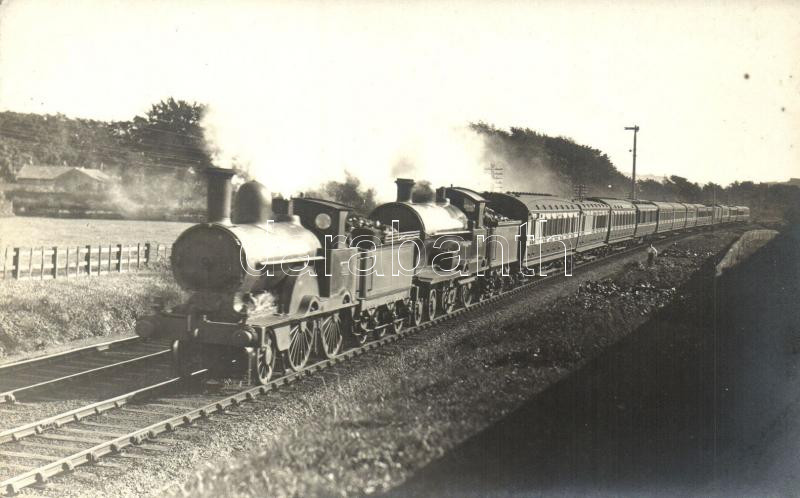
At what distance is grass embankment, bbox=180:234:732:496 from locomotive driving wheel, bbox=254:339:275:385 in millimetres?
685

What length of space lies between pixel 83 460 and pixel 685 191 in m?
74.9

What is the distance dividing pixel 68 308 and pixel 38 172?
854 inches

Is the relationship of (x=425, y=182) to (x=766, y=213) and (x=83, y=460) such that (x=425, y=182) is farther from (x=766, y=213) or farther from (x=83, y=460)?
(x=766, y=213)

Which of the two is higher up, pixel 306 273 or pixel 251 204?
pixel 251 204

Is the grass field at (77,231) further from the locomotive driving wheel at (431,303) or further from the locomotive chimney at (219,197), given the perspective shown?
the locomotive driving wheel at (431,303)

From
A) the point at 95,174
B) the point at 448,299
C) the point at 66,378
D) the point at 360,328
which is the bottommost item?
the point at 66,378

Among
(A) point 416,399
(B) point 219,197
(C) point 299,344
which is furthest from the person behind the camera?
(C) point 299,344

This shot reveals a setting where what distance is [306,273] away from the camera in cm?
973

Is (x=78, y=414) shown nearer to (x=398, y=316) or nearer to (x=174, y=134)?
(x=398, y=316)

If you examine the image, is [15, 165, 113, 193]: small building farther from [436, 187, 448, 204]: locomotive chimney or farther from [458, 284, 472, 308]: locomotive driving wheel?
[458, 284, 472, 308]: locomotive driving wheel

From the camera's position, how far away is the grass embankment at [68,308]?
1243 centimetres

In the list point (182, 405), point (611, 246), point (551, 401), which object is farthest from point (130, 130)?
point (551, 401)

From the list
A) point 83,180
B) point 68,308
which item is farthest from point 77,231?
point 68,308

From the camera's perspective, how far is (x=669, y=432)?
6375 mm
